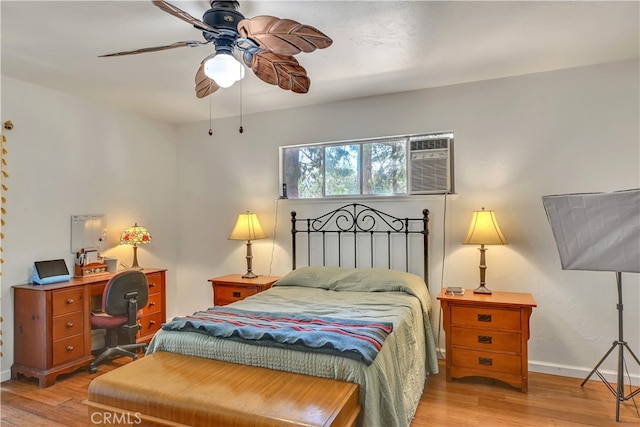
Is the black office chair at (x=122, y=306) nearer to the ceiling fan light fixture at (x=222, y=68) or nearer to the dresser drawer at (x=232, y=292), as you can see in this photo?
the dresser drawer at (x=232, y=292)

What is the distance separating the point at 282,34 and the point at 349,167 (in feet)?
7.08

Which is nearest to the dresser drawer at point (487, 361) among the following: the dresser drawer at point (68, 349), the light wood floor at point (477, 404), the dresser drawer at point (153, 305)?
the light wood floor at point (477, 404)

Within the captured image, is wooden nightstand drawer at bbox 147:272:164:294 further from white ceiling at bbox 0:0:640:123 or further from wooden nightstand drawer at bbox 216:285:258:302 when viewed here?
white ceiling at bbox 0:0:640:123

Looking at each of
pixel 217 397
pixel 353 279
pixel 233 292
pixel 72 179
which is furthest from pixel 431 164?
pixel 72 179

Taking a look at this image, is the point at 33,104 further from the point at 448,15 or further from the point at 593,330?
the point at 593,330

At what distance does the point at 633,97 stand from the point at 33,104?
4.78m

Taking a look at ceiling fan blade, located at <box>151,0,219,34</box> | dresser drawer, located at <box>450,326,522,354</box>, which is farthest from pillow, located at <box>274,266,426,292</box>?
ceiling fan blade, located at <box>151,0,219,34</box>

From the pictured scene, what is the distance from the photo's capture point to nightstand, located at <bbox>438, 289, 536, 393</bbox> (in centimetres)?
266

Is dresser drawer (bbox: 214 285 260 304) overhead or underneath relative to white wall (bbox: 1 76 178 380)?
underneath

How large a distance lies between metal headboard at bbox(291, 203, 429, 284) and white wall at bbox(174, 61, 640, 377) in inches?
3.5

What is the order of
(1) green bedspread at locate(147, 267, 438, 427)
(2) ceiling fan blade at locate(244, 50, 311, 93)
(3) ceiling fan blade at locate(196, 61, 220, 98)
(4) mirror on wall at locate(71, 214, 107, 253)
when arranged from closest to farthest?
(1) green bedspread at locate(147, 267, 438, 427) < (2) ceiling fan blade at locate(244, 50, 311, 93) < (3) ceiling fan blade at locate(196, 61, 220, 98) < (4) mirror on wall at locate(71, 214, 107, 253)

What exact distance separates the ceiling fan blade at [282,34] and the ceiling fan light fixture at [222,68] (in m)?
0.14

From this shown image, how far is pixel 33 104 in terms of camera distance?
3.15 meters

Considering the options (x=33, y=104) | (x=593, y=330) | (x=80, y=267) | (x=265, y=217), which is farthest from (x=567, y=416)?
(x=33, y=104)
